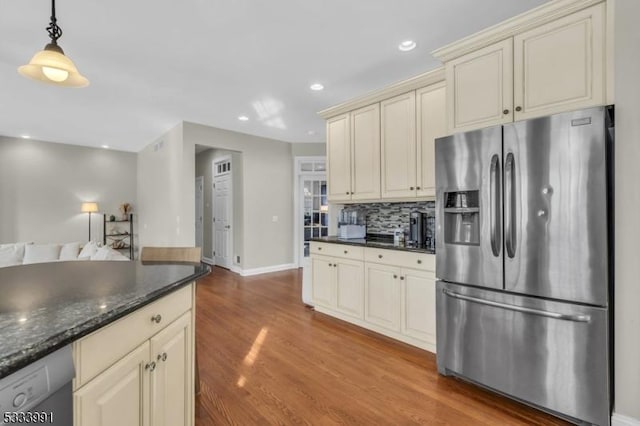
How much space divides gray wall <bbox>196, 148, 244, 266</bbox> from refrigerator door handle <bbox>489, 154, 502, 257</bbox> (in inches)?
183

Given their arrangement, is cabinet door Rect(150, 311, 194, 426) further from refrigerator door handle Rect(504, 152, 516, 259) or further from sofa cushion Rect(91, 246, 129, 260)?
sofa cushion Rect(91, 246, 129, 260)

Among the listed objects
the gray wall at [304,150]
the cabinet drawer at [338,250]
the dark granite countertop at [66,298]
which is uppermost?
the gray wall at [304,150]

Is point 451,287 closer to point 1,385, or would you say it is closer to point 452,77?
point 452,77

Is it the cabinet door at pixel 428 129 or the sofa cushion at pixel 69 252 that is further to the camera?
the sofa cushion at pixel 69 252

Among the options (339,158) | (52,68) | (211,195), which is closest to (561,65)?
(339,158)

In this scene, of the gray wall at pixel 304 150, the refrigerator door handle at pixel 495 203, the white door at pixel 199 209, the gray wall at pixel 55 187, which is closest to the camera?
the refrigerator door handle at pixel 495 203

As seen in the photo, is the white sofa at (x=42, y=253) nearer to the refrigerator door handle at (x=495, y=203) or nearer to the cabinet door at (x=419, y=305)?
the cabinet door at (x=419, y=305)

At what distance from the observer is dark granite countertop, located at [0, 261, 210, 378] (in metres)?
0.74

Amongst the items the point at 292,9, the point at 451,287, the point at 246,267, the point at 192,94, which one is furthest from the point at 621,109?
the point at 246,267

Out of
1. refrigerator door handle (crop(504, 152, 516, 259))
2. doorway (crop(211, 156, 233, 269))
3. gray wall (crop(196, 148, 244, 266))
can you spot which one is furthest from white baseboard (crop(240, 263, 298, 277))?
refrigerator door handle (crop(504, 152, 516, 259))

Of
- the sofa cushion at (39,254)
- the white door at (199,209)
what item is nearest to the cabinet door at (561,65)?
the sofa cushion at (39,254)

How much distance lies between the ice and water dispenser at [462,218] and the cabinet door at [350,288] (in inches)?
45.2

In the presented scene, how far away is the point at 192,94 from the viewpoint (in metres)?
3.96

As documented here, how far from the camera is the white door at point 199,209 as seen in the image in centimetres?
782
